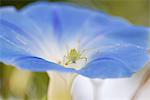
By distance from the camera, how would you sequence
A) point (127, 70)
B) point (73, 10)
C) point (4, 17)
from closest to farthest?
point (127, 70) < point (4, 17) < point (73, 10)

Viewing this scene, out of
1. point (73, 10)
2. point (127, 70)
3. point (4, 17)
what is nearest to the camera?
point (127, 70)

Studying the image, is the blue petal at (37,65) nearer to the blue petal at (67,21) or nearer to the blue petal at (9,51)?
the blue petal at (9,51)

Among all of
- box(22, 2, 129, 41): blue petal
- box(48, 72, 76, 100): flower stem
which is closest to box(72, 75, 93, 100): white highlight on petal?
box(48, 72, 76, 100): flower stem

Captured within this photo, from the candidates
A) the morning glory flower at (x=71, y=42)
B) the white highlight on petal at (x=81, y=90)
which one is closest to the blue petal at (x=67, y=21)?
the morning glory flower at (x=71, y=42)

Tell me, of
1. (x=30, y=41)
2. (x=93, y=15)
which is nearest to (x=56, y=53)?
(x=30, y=41)

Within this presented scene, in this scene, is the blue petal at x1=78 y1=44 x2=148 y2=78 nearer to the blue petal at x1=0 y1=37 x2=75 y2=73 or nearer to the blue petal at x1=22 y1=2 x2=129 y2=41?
the blue petal at x1=0 y1=37 x2=75 y2=73

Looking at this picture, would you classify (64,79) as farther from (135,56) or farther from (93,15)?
(93,15)
